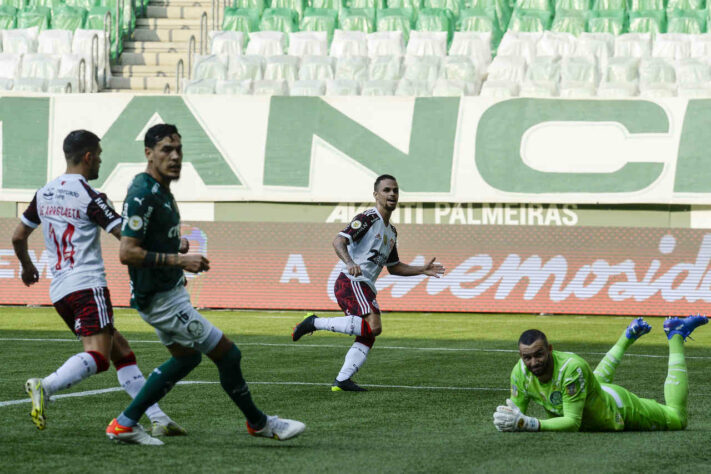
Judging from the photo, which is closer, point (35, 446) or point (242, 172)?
point (35, 446)

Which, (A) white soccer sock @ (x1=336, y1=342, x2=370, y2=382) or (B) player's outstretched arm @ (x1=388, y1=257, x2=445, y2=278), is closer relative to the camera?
(A) white soccer sock @ (x1=336, y1=342, x2=370, y2=382)

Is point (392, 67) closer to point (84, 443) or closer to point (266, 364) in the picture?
point (266, 364)

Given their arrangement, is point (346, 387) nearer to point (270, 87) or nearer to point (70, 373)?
point (70, 373)

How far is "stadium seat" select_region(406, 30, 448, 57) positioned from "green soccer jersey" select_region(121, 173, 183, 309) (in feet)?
56.8

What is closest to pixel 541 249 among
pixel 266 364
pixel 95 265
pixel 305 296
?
pixel 305 296

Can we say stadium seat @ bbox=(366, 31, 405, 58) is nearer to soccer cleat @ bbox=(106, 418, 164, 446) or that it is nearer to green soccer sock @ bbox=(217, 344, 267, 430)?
green soccer sock @ bbox=(217, 344, 267, 430)

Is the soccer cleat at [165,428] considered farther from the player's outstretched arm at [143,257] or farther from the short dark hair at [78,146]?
the short dark hair at [78,146]

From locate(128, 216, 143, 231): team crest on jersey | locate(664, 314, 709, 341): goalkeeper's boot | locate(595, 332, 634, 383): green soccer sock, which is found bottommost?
locate(595, 332, 634, 383): green soccer sock

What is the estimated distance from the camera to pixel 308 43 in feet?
78.7

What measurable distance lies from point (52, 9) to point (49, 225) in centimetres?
2117

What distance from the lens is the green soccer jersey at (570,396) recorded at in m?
7.09

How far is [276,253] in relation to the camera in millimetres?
19625

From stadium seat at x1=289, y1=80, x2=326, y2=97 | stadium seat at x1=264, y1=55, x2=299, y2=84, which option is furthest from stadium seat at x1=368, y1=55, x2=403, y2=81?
stadium seat at x1=264, y1=55, x2=299, y2=84

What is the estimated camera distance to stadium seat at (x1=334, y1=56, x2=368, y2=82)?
73.6ft
